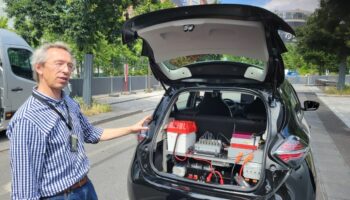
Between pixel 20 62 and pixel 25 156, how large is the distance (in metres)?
6.83

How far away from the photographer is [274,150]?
2797 mm

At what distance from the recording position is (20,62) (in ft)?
26.3

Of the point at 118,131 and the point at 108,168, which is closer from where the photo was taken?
the point at 118,131

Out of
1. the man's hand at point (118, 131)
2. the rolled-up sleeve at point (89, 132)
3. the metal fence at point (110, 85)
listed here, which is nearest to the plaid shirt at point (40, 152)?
the rolled-up sleeve at point (89, 132)

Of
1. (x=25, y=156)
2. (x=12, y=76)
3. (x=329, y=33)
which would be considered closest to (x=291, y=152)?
(x=25, y=156)

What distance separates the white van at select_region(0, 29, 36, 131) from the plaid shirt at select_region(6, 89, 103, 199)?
232 inches

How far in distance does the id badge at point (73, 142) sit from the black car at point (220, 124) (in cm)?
108

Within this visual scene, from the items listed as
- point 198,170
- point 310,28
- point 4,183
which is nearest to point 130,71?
point 310,28

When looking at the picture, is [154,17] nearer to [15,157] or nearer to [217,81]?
[217,81]

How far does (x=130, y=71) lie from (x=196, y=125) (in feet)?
70.8

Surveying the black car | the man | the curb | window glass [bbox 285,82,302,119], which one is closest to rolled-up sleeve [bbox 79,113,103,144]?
the man

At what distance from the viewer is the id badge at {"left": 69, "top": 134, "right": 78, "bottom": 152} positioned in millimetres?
2135

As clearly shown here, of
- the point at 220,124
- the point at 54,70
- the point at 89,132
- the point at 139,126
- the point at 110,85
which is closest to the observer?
the point at 54,70

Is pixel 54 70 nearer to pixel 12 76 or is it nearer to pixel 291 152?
pixel 291 152
